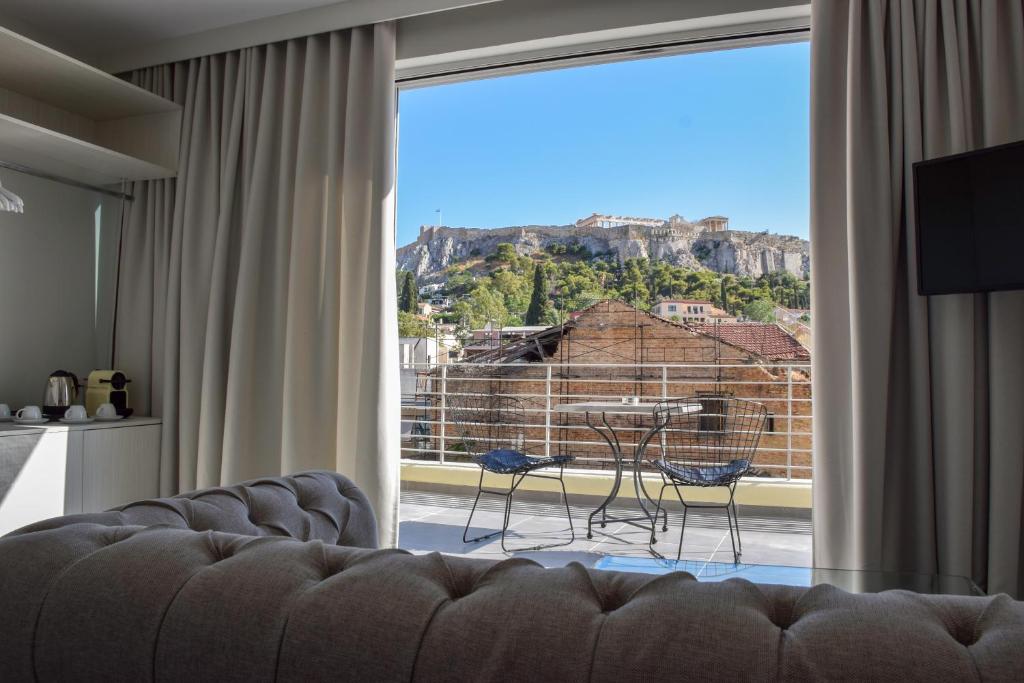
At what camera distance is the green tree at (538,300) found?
6238 millimetres

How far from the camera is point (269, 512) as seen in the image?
4.27 ft

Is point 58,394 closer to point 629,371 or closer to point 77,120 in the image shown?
point 77,120

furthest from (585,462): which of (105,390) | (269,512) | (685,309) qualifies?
(269,512)

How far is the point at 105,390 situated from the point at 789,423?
14.7ft

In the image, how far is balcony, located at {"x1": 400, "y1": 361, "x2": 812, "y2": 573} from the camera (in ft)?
14.2

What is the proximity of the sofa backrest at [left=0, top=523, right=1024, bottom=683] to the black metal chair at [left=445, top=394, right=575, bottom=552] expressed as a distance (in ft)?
11.3

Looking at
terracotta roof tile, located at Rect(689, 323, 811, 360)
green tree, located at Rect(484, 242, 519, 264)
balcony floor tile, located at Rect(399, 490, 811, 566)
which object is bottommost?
balcony floor tile, located at Rect(399, 490, 811, 566)

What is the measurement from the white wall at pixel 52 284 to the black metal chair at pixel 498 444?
7.21 feet

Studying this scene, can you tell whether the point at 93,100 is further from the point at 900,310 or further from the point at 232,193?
the point at 900,310

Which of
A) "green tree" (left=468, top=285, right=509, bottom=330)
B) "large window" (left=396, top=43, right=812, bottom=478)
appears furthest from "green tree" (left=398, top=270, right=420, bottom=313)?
"green tree" (left=468, top=285, right=509, bottom=330)

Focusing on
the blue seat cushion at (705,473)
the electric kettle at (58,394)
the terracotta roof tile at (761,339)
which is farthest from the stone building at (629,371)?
the electric kettle at (58,394)

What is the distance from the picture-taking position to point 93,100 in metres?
3.64

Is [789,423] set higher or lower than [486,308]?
lower

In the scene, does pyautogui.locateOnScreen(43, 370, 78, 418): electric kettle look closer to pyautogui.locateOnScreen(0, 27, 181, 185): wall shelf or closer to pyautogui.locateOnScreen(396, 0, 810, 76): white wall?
pyautogui.locateOnScreen(0, 27, 181, 185): wall shelf
